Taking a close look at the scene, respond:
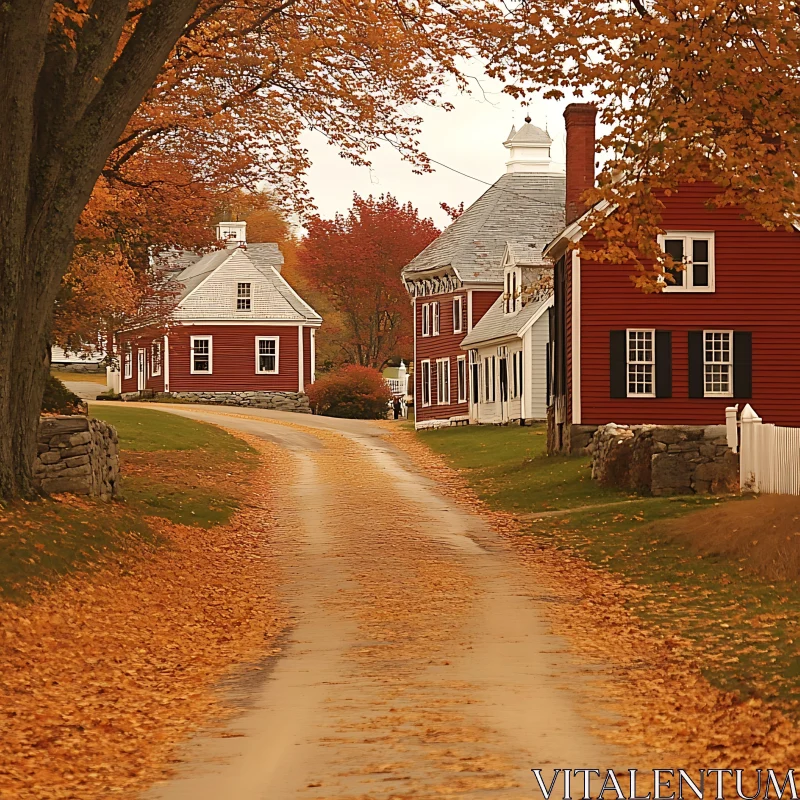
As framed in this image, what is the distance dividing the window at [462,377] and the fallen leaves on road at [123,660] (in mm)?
35738

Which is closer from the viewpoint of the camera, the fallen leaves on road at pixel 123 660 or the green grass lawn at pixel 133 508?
the fallen leaves on road at pixel 123 660

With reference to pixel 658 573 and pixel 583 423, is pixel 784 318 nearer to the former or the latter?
pixel 583 423

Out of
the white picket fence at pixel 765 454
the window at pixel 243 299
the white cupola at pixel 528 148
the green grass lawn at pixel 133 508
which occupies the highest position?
the white cupola at pixel 528 148

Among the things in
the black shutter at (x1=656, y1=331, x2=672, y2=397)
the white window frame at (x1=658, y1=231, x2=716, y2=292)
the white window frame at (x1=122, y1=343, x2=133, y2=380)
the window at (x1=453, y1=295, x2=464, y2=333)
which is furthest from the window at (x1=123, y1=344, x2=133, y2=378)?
the white window frame at (x1=658, y1=231, x2=716, y2=292)

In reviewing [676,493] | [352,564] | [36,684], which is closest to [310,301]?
[676,493]

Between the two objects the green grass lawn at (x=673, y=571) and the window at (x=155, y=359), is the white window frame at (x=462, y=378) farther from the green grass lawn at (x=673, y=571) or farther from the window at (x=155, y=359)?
the green grass lawn at (x=673, y=571)

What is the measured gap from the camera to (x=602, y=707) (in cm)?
921

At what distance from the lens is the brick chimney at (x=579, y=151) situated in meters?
34.9

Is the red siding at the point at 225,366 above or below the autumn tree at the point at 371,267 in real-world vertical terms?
below

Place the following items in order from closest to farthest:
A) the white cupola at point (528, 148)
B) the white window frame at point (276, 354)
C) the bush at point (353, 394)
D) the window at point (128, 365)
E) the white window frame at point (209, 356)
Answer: the white cupola at point (528, 148) < the bush at point (353, 394) < the white window frame at point (209, 356) < the white window frame at point (276, 354) < the window at point (128, 365)

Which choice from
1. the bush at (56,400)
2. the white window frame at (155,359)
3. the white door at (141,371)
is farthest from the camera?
the white door at (141,371)

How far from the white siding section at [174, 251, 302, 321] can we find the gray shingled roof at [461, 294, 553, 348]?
48.8 ft

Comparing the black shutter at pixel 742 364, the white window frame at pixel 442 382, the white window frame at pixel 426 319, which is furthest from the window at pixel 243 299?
the black shutter at pixel 742 364

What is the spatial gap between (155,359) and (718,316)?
3815 centimetres
